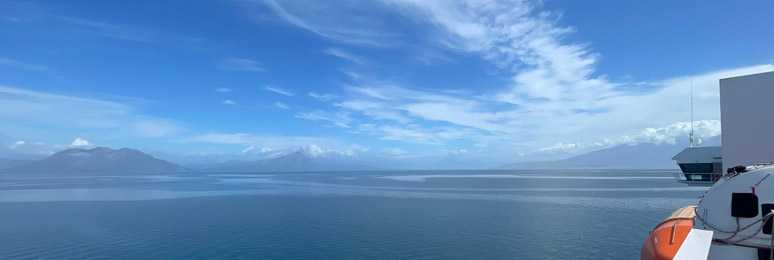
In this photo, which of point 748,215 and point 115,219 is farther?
point 115,219

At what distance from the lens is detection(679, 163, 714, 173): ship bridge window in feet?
143

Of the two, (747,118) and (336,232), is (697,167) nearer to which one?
(747,118)

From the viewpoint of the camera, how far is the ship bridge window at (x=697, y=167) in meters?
43.5

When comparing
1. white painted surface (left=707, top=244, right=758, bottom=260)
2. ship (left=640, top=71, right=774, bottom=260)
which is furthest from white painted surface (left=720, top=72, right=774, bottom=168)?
white painted surface (left=707, top=244, right=758, bottom=260)

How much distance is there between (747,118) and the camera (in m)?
23.5

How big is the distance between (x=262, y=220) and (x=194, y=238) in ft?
31.4

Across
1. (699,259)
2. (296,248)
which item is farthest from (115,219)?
(699,259)

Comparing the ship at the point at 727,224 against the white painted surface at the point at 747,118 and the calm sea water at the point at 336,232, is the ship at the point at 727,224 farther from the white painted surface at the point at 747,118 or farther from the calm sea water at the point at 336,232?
the white painted surface at the point at 747,118

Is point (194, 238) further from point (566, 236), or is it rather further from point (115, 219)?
point (566, 236)

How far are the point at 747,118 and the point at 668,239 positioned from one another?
17740 mm

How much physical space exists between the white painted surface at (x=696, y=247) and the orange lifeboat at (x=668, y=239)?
5.07 metres

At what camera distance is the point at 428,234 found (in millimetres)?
30062

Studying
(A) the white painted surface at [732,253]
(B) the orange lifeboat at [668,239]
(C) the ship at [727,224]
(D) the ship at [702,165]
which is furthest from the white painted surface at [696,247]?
(D) the ship at [702,165]

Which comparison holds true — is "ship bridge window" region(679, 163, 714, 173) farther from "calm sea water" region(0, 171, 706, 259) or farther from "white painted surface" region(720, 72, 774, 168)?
"white painted surface" region(720, 72, 774, 168)
